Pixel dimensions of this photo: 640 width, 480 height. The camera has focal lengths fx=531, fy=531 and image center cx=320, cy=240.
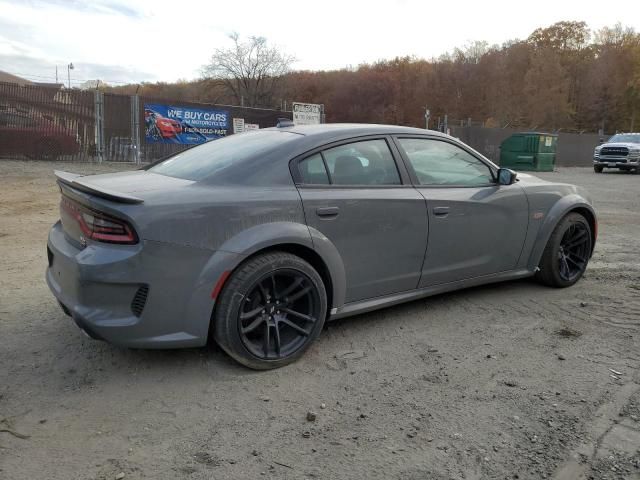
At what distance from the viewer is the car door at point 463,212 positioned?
399 centimetres

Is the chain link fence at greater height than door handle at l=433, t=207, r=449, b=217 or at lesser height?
greater

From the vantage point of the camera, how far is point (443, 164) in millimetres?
4234

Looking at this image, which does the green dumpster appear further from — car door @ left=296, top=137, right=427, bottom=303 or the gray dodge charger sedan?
car door @ left=296, top=137, right=427, bottom=303

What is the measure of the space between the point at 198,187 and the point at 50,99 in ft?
46.8

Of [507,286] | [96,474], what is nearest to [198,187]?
[96,474]

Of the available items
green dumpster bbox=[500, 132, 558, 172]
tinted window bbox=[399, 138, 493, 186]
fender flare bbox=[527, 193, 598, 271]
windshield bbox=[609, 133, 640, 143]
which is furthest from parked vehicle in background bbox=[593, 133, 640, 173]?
tinted window bbox=[399, 138, 493, 186]

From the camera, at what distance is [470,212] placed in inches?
163

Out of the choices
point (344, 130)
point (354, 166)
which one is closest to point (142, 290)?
point (354, 166)

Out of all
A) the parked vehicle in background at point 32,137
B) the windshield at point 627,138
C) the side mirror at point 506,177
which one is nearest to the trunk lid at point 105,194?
the side mirror at point 506,177

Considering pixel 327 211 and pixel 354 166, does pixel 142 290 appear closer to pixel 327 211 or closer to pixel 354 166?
pixel 327 211

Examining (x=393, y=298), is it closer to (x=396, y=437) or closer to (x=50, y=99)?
(x=396, y=437)

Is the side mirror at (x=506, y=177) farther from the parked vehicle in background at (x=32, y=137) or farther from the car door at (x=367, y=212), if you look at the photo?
the parked vehicle in background at (x=32, y=137)

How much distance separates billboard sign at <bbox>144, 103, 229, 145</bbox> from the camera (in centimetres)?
1686

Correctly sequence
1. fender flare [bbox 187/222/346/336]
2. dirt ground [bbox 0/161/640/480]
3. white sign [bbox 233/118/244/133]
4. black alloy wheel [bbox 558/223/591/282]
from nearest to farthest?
dirt ground [bbox 0/161/640/480], fender flare [bbox 187/222/346/336], black alloy wheel [bbox 558/223/591/282], white sign [bbox 233/118/244/133]
